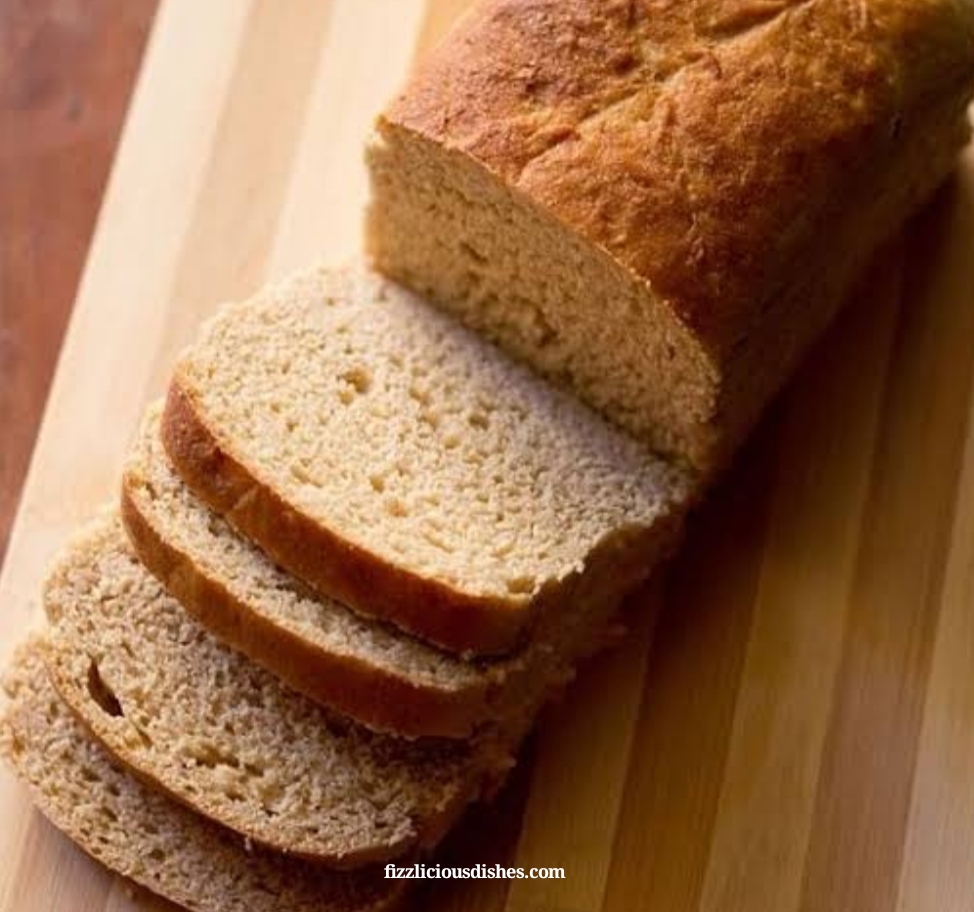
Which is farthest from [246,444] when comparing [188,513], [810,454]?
[810,454]

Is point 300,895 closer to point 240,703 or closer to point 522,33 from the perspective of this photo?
point 240,703

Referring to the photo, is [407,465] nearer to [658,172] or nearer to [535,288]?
[535,288]

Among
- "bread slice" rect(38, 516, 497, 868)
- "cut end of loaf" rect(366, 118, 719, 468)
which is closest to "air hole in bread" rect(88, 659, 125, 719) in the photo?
"bread slice" rect(38, 516, 497, 868)

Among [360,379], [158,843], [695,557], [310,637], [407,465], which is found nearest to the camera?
[310,637]

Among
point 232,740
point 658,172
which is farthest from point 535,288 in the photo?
point 232,740

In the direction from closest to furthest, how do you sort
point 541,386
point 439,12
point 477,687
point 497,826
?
point 477,687 < point 497,826 < point 541,386 < point 439,12

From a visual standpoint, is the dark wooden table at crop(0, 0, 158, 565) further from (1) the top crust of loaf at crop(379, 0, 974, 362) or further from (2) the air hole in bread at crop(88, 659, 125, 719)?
(1) the top crust of loaf at crop(379, 0, 974, 362)
